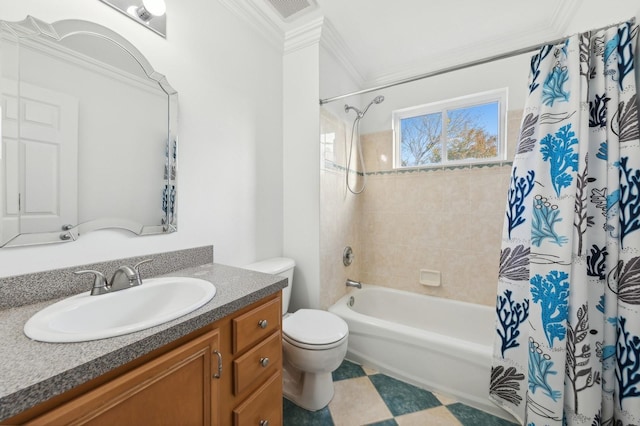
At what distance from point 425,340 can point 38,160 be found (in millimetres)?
2047

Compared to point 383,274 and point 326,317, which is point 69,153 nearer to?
point 326,317

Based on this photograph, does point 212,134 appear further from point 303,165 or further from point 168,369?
point 168,369

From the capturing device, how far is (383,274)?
8.39 ft

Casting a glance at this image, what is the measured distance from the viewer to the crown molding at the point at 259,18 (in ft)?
5.31

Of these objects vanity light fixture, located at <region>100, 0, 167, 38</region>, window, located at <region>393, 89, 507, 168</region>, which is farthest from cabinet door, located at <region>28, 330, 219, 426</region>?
window, located at <region>393, 89, 507, 168</region>

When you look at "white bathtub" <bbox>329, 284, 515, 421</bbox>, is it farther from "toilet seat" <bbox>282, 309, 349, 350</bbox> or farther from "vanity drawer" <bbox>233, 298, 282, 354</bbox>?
"vanity drawer" <bbox>233, 298, 282, 354</bbox>

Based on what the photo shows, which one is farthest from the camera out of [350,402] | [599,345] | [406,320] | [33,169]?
[406,320]

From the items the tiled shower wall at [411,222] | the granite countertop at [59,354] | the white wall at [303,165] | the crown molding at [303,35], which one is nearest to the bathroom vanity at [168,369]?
the granite countertop at [59,354]

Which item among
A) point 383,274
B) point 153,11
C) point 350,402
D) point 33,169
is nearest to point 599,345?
point 350,402

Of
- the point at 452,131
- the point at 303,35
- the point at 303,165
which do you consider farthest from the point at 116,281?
the point at 452,131

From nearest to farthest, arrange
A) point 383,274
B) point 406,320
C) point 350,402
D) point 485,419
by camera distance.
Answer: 1. point 485,419
2. point 350,402
3. point 406,320
4. point 383,274

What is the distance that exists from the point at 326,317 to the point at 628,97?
1.81 m

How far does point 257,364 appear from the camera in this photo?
101cm

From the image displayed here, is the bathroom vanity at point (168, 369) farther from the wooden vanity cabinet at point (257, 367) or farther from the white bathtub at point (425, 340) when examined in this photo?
the white bathtub at point (425, 340)
